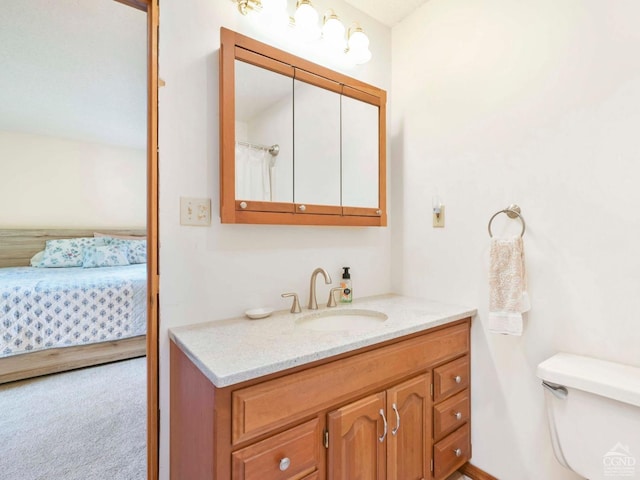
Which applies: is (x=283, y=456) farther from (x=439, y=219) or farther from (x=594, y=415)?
(x=439, y=219)

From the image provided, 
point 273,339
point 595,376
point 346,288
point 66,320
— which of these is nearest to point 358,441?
point 273,339

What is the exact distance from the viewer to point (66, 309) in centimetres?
251

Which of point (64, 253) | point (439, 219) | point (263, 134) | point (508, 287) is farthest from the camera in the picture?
point (64, 253)

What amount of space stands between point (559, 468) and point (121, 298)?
10.3 feet

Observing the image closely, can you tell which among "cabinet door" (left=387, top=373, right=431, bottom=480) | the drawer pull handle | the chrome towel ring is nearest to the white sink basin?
"cabinet door" (left=387, top=373, right=431, bottom=480)

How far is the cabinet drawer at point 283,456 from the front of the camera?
75 centimetres

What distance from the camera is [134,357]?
283cm

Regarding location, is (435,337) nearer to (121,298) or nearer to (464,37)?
(464,37)

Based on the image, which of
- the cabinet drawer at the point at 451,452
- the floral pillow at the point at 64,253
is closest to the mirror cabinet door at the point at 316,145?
the cabinet drawer at the point at 451,452

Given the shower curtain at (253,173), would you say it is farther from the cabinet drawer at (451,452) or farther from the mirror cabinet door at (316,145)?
the cabinet drawer at (451,452)

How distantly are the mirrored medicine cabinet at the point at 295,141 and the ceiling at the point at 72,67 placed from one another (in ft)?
3.54

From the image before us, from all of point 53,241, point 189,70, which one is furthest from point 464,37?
point 53,241

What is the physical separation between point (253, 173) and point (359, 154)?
0.61m

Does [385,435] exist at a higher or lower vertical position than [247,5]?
lower
